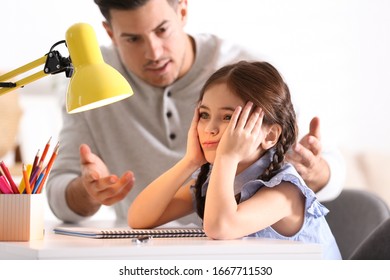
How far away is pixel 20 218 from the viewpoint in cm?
126

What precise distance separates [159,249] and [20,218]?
31 centimetres

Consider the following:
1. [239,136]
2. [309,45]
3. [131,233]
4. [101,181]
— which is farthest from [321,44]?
[131,233]

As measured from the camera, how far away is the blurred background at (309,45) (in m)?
4.08

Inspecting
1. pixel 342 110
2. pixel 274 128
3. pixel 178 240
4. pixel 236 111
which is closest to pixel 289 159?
pixel 274 128

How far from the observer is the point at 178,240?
48.5 inches

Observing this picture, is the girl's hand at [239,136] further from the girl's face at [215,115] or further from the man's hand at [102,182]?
the man's hand at [102,182]

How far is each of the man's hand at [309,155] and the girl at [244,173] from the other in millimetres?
146

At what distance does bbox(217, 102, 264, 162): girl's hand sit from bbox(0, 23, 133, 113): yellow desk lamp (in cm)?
22

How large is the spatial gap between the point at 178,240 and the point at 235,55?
3.73 ft

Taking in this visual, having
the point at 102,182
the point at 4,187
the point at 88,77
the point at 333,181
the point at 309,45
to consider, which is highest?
the point at 88,77

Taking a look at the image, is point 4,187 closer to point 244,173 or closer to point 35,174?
point 35,174

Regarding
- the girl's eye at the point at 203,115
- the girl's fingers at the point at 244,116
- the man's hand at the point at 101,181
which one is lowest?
the man's hand at the point at 101,181

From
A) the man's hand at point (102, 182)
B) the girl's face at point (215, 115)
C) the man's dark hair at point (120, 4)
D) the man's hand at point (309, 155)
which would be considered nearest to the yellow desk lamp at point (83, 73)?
the girl's face at point (215, 115)

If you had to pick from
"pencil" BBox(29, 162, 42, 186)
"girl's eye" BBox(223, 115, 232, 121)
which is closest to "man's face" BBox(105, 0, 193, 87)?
"girl's eye" BBox(223, 115, 232, 121)
